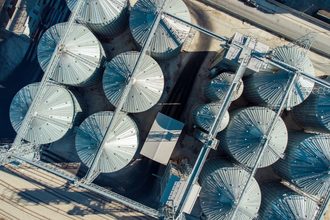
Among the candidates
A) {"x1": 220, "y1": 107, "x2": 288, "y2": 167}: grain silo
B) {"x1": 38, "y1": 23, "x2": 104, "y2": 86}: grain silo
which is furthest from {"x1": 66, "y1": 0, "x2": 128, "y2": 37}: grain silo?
{"x1": 220, "y1": 107, "x2": 288, "y2": 167}: grain silo

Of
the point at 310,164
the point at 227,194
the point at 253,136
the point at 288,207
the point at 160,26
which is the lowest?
the point at 227,194

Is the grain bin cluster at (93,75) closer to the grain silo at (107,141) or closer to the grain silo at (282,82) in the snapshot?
the grain silo at (107,141)

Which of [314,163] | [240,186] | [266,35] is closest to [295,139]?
[314,163]

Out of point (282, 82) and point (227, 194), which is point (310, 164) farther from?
point (227, 194)

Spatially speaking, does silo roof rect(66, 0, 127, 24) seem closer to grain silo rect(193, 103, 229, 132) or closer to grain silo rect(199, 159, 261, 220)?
grain silo rect(193, 103, 229, 132)

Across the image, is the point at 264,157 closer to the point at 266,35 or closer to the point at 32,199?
the point at 266,35

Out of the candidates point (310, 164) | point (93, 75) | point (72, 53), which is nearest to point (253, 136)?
point (310, 164)

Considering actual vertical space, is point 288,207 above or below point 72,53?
below
